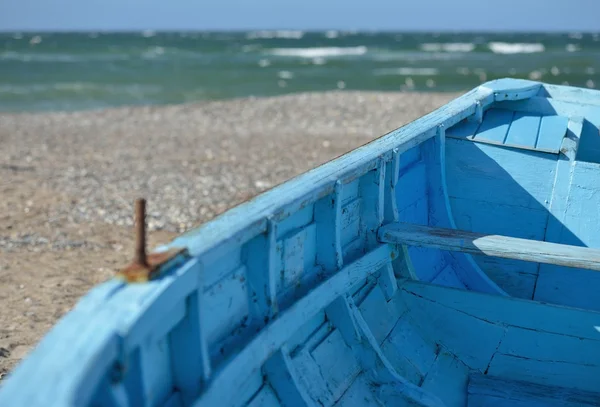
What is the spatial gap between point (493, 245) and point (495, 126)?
6.89ft

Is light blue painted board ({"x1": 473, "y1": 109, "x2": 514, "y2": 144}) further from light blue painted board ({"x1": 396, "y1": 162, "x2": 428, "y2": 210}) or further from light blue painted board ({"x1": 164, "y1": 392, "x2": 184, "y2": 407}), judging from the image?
light blue painted board ({"x1": 164, "y1": 392, "x2": 184, "y2": 407})

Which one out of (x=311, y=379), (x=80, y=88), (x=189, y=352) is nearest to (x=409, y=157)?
(x=311, y=379)

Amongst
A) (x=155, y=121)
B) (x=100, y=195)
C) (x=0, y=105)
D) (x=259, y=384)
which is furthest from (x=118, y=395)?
(x=0, y=105)

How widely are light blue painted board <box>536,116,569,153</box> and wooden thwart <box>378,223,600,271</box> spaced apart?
5.55 ft

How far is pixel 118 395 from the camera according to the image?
203cm

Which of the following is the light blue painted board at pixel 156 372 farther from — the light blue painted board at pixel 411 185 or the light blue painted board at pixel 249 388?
the light blue painted board at pixel 411 185

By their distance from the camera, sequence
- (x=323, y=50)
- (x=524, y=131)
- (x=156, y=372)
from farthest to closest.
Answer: (x=323, y=50) → (x=524, y=131) → (x=156, y=372)

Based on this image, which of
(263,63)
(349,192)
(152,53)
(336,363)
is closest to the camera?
(336,363)

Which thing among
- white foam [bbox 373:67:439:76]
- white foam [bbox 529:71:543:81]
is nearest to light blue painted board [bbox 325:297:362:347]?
white foam [bbox 529:71:543:81]

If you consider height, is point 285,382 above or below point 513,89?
below

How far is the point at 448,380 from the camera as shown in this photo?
4.21 meters

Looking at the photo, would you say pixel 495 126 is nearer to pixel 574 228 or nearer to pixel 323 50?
pixel 574 228

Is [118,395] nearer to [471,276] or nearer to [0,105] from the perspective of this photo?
[471,276]

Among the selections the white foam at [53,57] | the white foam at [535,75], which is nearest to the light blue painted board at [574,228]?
the white foam at [535,75]
